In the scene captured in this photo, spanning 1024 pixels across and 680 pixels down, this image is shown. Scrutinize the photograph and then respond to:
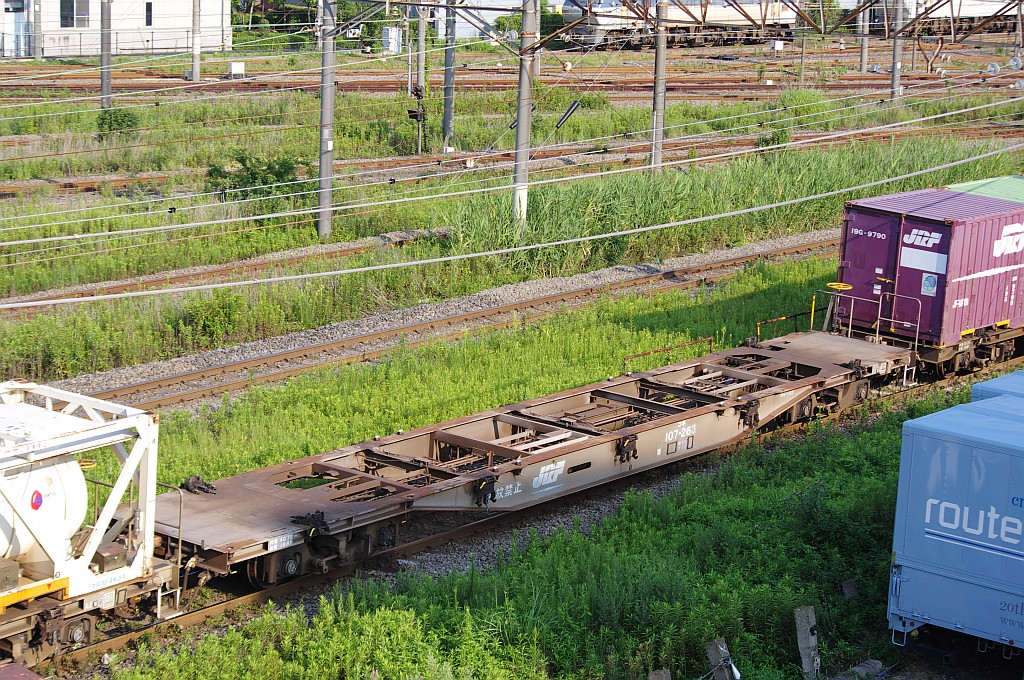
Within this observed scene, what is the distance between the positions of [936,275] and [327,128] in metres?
12.8

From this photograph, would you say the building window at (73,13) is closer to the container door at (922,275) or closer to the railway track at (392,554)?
the container door at (922,275)

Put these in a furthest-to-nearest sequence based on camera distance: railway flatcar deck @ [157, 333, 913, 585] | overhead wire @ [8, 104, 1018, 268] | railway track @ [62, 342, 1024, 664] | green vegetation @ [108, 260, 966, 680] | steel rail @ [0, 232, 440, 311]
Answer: overhead wire @ [8, 104, 1018, 268] < steel rail @ [0, 232, 440, 311] < railway flatcar deck @ [157, 333, 913, 585] < railway track @ [62, 342, 1024, 664] < green vegetation @ [108, 260, 966, 680]

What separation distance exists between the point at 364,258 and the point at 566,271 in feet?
14.5

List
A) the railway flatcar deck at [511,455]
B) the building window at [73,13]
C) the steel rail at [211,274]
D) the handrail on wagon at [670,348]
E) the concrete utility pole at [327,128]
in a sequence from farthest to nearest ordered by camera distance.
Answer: the building window at [73,13], the concrete utility pole at [327,128], the steel rail at [211,274], the handrail on wagon at [670,348], the railway flatcar deck at [511,455]

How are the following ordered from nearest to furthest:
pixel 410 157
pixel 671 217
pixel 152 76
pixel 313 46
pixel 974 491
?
pixel 974 491
pixel 671 217
pixel 410 157
pixel 152 76
pixel 313 46

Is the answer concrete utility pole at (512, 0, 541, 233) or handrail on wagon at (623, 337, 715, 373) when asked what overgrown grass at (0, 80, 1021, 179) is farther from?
handrail on wagon at (623, 337, 715, 373)

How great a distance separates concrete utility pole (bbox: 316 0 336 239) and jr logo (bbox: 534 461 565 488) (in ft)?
42.4

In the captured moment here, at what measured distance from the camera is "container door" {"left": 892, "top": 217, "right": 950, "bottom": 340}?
18.2 meters

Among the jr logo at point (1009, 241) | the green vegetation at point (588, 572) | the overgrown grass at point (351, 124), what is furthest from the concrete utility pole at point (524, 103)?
the jr logo at point (1009, 241)

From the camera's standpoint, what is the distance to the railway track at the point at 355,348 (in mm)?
Result: 17984

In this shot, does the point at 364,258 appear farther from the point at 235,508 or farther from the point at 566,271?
the point at 235,508

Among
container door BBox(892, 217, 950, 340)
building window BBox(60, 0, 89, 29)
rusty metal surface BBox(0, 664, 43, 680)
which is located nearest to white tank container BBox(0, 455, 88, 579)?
rusty metal surface BBox(0, 664, 43, 680)

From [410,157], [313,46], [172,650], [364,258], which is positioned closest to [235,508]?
[172,650]

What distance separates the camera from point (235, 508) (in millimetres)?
11859
